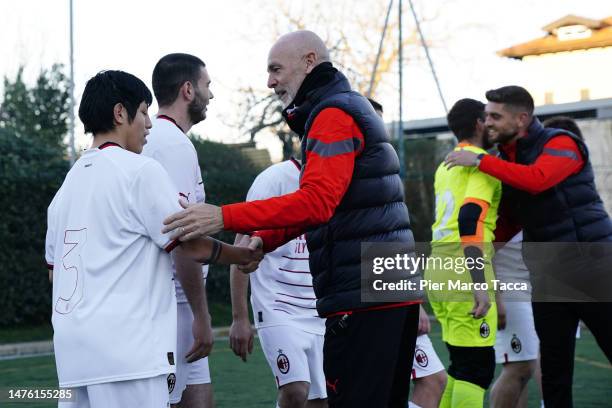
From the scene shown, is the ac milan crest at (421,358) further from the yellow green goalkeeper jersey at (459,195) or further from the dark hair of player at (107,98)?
the dark hair of player at (107,98)

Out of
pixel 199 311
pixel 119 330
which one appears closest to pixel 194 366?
pixel 199 311

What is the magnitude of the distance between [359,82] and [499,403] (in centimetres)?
2679

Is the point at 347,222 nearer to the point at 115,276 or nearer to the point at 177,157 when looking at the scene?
the point at 115,276

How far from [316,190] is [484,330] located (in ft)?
9.43

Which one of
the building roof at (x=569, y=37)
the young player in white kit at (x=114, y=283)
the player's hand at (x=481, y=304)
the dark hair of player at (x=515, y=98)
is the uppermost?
the building roof at (x=569, y=37)

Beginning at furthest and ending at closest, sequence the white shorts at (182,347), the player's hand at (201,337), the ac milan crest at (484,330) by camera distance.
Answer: the ac milan crest at (484,330), the white shorts at (182,347), the player's hand at (201,337)

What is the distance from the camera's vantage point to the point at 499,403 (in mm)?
7027

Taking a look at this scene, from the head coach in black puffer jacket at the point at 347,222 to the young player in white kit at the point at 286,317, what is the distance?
180 centimetres

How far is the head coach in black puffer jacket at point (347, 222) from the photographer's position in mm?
4062

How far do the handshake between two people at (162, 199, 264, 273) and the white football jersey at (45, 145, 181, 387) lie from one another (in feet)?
0.16

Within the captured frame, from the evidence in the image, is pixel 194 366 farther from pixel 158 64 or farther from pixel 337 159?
pixel 337 159

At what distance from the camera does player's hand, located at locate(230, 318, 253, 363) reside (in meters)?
6.14

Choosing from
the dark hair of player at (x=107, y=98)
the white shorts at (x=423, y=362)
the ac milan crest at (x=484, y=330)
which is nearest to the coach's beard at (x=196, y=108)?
the dark hair of player at (x=107, y=98)

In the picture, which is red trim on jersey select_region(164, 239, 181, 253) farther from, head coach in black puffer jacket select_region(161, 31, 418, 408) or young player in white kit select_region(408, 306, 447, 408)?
young player in white kit select_region(408, 306, 447, 408)
